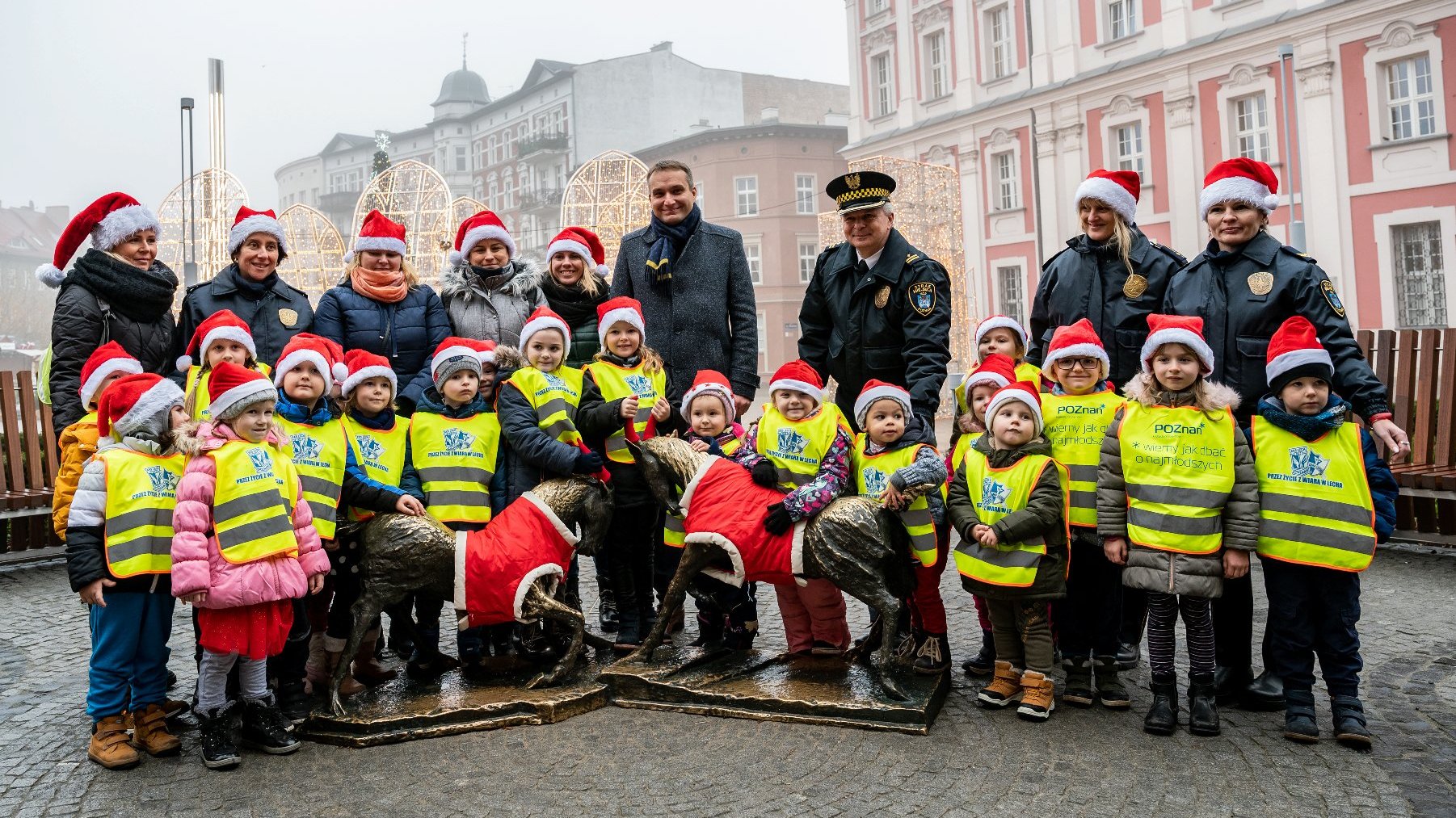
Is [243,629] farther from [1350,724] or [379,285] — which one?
[1350,724]

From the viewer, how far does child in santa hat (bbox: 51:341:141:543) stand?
438 centimetres

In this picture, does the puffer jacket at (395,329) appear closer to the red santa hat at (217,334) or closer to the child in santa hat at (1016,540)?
the red santa hat at (217,334)

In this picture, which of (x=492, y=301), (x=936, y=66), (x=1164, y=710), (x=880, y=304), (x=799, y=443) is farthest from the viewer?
(x=936, y=66)

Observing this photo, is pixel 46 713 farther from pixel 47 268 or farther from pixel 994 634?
pixel 994 634

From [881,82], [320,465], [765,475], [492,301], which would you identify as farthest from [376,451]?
[881,82]

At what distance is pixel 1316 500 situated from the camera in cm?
405

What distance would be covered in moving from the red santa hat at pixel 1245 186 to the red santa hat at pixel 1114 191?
0.38 metres

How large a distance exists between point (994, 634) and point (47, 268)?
4945 mm

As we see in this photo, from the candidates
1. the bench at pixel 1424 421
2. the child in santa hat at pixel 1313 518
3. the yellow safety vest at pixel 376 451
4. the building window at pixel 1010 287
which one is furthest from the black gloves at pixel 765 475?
the building window at pixel 1010 287

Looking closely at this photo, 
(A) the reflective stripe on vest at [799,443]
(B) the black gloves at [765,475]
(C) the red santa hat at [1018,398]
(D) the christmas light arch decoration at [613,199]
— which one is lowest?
(B) the black gloves at [765,475]

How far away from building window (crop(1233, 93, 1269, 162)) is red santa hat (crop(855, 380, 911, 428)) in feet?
71.4

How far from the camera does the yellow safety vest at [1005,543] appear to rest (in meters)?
4.31

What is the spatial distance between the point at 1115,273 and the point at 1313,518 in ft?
4.88

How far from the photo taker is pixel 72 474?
438 cm
